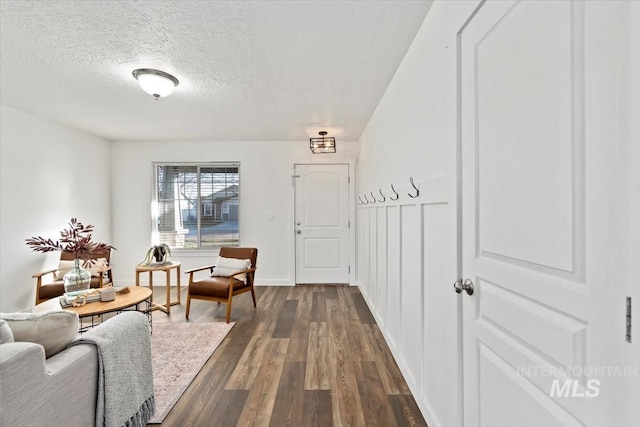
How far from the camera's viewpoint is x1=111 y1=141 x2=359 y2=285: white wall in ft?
15.8

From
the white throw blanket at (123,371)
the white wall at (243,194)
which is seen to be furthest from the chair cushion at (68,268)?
the white throw blanket at (123,371)

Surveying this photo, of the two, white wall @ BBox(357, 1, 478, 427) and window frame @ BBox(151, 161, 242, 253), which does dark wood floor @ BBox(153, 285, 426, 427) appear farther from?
window frame @ BBox(151, 161, 242, 253)

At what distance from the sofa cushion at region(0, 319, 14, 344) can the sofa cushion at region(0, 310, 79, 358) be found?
0.06 meters

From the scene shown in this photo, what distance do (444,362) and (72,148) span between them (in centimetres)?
510

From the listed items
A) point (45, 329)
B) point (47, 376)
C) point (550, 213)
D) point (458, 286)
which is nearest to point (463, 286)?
point (458, 286)

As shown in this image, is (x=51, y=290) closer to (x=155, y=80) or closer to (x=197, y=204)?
(x=197, y=204)

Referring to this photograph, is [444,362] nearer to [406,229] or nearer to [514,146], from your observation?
[406,229]

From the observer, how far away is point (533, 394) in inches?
32.4

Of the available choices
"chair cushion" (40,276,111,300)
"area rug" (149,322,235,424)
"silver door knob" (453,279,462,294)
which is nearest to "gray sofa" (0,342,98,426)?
"area rug" (149,322,235,424)

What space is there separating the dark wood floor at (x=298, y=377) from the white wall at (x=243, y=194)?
1.39m

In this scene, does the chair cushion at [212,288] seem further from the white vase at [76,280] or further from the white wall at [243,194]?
the white wall at [243,194]

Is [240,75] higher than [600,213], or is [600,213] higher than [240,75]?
[240,75]

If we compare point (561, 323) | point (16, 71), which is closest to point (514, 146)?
point (561, 323)

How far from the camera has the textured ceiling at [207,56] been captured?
1701 millimetres
